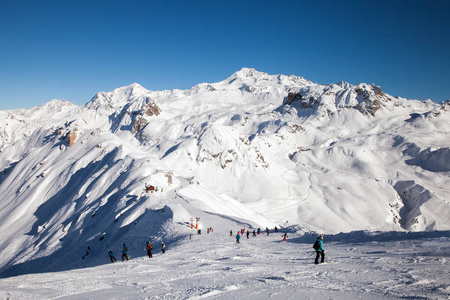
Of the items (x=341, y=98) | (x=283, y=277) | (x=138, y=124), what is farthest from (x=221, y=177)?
(x=341, y=98)

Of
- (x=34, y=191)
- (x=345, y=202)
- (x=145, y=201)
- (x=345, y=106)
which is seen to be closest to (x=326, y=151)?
(x=345, y=202)

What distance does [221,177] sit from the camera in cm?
9500

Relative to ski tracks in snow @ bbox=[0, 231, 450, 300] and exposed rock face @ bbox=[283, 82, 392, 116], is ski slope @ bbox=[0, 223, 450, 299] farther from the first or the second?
exposed rock face @ bbox=[283, 82, 392, 116]

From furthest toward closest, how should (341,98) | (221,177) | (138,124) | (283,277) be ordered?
1. (341,98)
2. (138,124)
3. (221,177)
4. (283,277)

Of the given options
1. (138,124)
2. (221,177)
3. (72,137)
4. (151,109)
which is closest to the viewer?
(72,137)

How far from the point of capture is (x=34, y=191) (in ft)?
230

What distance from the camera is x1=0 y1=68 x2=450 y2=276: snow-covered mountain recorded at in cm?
4359

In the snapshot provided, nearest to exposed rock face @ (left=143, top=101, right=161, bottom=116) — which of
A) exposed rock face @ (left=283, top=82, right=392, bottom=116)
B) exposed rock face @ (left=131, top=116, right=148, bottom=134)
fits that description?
exposed rock face @ (left=131, top=116, right=148, bottom=134)

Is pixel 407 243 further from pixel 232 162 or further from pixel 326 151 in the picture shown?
pixel 326 151

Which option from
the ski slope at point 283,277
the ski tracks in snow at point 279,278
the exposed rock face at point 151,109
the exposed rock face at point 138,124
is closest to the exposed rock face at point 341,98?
the exposed rock face at point 151,109

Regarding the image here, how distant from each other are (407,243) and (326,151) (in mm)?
113484

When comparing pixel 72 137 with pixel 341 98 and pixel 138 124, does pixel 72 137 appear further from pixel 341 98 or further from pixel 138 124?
pixel 341 98

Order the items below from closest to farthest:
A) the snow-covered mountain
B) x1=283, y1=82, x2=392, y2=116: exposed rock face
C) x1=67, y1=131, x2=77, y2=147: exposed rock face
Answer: the snow-covered mountain
x1=67, y1=131, x2=77, y2=147: exposed rock face
x1=283, y1=82, x2=392, y2=116: exposed rock face

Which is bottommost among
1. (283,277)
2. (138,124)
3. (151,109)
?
(283,277)
